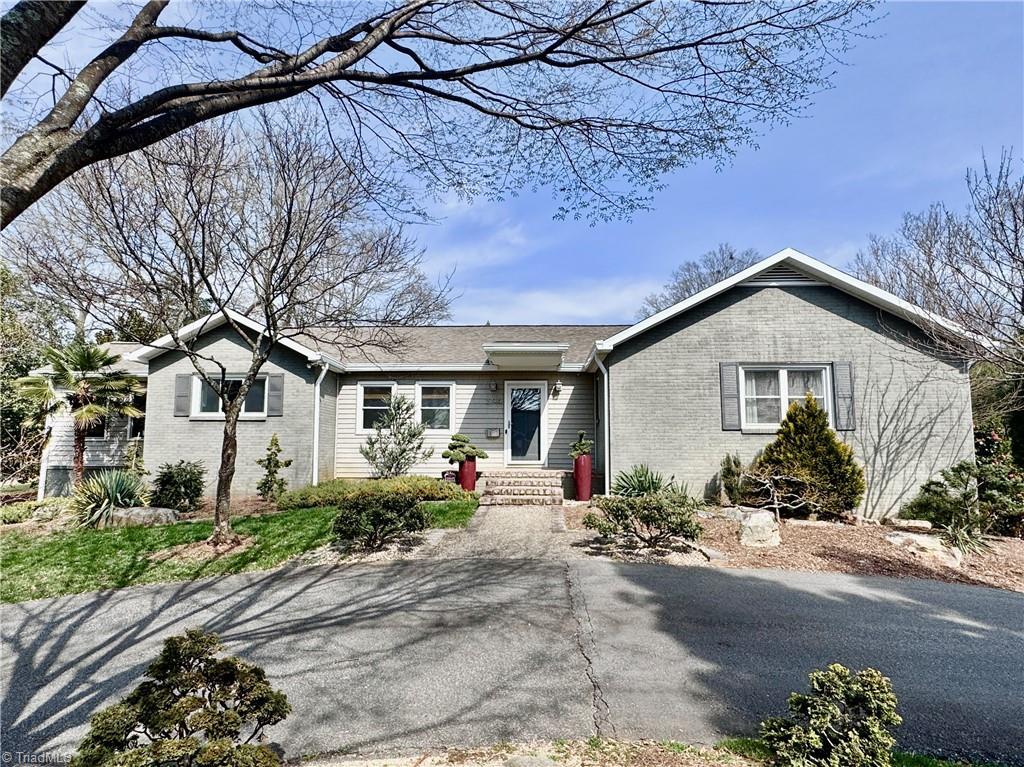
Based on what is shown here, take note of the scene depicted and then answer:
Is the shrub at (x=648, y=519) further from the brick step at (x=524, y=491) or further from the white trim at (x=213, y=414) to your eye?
the white trim at (x=213, y=414)

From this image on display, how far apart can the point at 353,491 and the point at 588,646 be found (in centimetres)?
790

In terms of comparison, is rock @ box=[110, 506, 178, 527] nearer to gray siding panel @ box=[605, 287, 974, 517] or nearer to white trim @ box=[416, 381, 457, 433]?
white trim @ box=[416, 381, 457, 433]

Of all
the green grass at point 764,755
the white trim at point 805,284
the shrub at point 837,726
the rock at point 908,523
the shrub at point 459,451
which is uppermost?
the white trim at point 805,284

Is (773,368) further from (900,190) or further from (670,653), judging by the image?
(670,653)

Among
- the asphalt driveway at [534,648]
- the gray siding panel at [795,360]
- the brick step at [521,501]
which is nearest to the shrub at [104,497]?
the asphalt driveway at [534,648]

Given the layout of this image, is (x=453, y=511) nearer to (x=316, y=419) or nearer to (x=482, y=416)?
(x=482, y=416)

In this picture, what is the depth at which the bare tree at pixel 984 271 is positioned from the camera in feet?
21.7

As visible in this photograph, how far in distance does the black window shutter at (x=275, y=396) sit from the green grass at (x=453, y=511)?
4.65 meters

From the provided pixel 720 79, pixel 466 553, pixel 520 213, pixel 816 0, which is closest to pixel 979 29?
pixel 816 0

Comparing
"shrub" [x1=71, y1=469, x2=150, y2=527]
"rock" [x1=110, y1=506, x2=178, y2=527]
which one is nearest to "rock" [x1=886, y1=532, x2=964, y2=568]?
"rock" [x1=110, y1=506, x2=178, y2=527]

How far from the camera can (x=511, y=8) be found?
387 cm

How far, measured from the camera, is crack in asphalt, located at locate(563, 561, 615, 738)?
11.1ft

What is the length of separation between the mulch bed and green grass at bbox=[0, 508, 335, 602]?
641 centimetres

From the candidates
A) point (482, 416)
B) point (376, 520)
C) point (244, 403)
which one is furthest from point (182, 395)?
point (376, 520)
